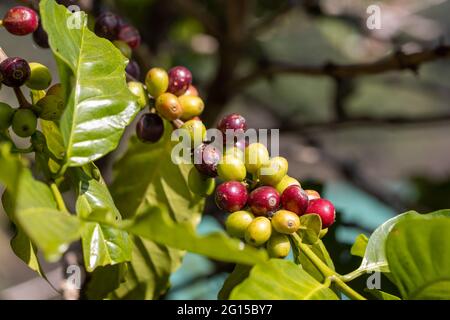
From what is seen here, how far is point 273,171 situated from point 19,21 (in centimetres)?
44

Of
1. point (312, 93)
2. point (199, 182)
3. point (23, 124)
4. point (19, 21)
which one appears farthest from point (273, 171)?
point (312, 93)

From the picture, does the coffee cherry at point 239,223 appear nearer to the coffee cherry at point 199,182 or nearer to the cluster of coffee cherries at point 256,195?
the cluster of coffee cherries at point 256,195

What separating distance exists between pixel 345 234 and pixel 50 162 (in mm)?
786

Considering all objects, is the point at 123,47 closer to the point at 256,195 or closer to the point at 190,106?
the point at 190,106

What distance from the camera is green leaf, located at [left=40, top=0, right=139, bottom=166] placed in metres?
0.88

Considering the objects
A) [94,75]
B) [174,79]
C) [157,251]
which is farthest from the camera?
[157,251]

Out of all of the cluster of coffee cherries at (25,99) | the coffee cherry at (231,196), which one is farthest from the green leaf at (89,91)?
the coffee cherry at (231,196)

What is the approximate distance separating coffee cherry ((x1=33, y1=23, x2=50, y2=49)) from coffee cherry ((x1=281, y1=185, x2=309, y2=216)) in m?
0.51

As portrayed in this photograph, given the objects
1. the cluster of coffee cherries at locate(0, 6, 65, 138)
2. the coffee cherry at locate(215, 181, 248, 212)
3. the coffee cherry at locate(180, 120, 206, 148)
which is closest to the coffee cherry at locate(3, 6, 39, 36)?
the cluster of coffee cherries at locate(0, 6, 65, 138)

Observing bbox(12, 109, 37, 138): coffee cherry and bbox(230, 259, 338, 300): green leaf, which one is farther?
bbox(12, 109, 37, 138): coffee cherry

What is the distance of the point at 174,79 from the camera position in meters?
1.07

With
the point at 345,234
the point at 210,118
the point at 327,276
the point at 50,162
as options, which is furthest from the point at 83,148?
the point at 210,118

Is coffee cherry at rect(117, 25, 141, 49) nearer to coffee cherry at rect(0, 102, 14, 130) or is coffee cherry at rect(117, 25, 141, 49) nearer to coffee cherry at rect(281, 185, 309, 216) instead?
coffee cherry at rect(0, 102, 14, 130)

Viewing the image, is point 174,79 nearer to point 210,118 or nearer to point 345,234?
point 345,234
